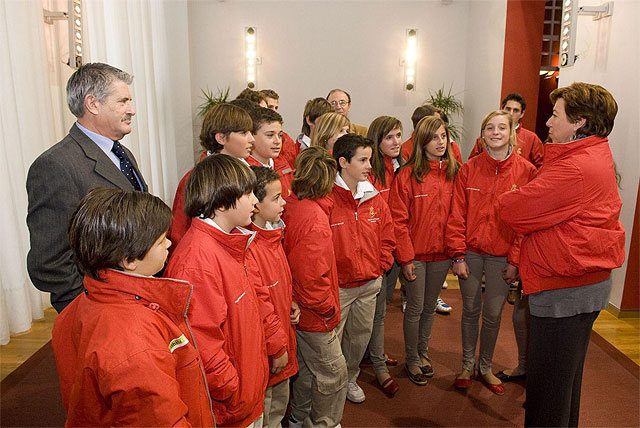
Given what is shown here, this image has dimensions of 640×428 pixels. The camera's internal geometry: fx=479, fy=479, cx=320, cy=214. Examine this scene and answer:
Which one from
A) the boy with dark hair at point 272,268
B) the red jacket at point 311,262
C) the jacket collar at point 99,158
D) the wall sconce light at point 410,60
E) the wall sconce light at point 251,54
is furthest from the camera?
the wall sconce light at point 410,60

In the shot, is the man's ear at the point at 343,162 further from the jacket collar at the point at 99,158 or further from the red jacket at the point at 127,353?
the red jacket at the point at 127,353

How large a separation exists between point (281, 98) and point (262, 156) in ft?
12.7

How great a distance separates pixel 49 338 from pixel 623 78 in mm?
4685

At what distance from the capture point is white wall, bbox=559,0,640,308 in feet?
11.7

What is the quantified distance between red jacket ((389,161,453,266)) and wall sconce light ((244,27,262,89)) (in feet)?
12.8

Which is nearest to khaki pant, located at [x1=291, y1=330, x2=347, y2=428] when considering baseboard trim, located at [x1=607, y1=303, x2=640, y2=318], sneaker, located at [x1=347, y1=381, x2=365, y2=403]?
sneaker, located at [x1=347, y1=381, x2=365, y2=403]

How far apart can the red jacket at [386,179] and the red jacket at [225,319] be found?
1.37 metres

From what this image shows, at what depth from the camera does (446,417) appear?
255cm

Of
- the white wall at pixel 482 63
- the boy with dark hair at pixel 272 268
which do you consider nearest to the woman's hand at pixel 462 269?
the boy with dark hair at pixel 272 268

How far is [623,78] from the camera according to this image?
3.68m

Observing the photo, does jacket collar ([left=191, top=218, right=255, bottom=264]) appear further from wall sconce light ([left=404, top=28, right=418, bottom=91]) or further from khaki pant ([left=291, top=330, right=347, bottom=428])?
wall sconce light ([left=404, top=28, right=418, bottom=91])

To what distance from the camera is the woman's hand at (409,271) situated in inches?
109

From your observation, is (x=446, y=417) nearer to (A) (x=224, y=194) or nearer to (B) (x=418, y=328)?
(B) (x=418, y=328)

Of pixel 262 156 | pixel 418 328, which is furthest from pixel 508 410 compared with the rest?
pixel 262 156
